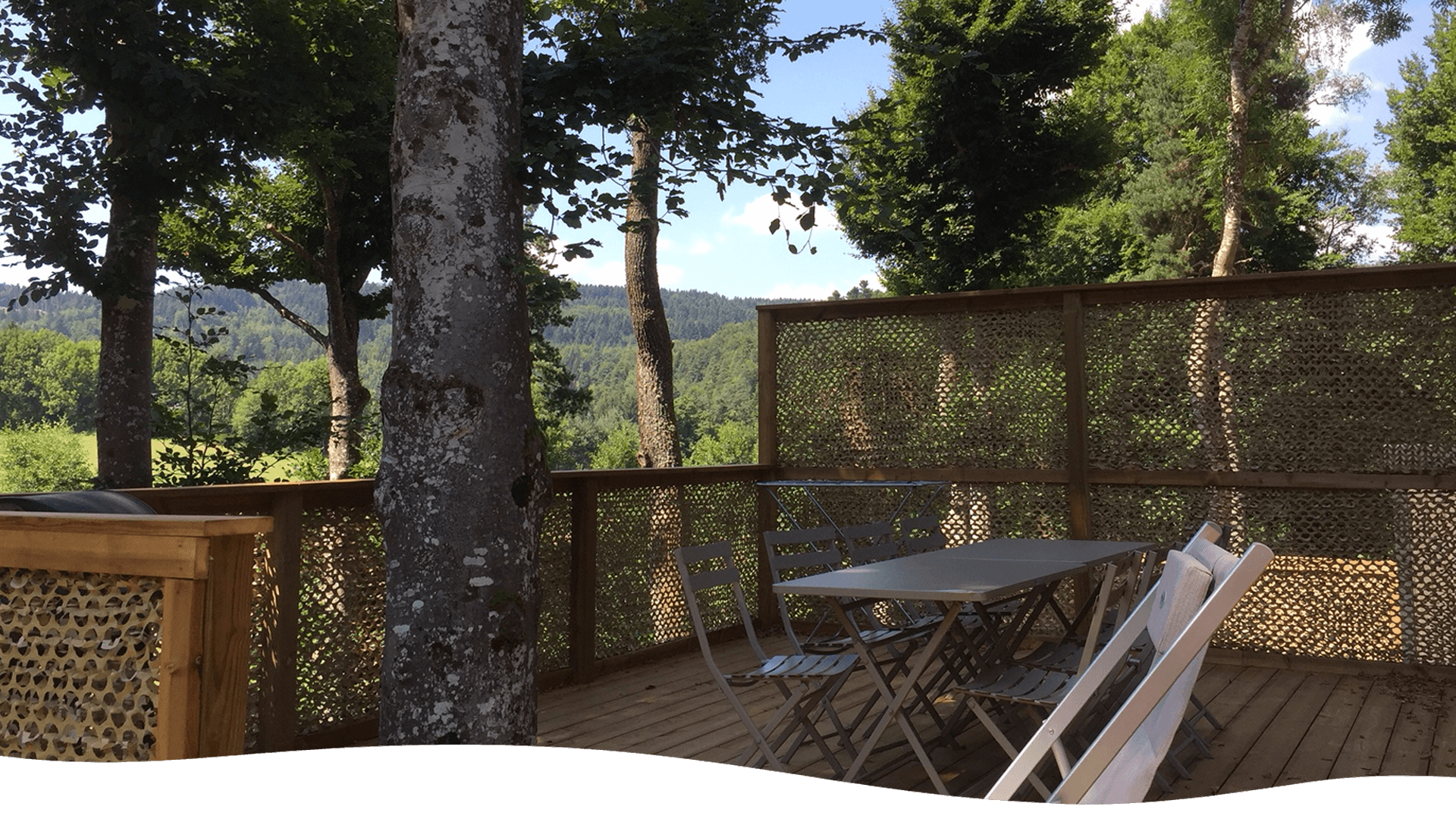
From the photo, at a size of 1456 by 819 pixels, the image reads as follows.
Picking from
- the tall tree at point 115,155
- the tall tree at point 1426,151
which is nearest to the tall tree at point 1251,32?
the tall tree at point 1426,151

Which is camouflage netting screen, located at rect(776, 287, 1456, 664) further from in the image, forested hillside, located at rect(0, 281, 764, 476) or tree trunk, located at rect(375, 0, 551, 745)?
forested hillside, located at rect(0, 281, 764, 476)

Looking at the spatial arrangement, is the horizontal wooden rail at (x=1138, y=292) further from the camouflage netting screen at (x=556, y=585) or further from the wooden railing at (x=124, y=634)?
the wooden railing at (x=124, y=634)

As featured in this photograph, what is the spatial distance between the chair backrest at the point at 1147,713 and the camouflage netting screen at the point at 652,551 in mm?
4106

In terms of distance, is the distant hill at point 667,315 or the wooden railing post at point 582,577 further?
the distant hill at point 667,315

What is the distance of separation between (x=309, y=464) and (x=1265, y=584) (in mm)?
7690

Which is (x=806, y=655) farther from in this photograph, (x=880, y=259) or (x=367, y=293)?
(x=880, y=259)

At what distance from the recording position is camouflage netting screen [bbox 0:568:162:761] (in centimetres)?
217

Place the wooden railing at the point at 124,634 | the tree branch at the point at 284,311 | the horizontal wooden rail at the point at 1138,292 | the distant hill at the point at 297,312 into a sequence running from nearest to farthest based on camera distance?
1. the wooden railing at the point at 124,634
2. the horizontal wooden rail at the point at 1138,292
3. the distant hill at the point at 297,312
4. the tree branch at the point at 284,311

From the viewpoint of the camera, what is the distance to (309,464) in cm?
973

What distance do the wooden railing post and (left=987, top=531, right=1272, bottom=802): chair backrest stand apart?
3950 mm

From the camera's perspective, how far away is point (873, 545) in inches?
189

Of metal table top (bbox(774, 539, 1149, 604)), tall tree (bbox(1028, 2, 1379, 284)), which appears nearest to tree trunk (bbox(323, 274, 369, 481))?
metal table top (bbox(774, 539, 1149, 604))

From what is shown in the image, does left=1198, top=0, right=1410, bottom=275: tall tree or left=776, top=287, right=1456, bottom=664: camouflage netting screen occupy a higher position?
left=1198, top=0, right=1410, bottom=275: tall tree

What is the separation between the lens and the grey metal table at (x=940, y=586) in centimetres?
317
